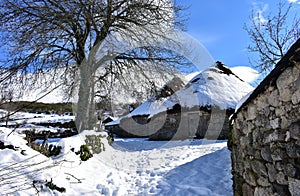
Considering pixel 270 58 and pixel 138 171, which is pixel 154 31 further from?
pixel 270 58

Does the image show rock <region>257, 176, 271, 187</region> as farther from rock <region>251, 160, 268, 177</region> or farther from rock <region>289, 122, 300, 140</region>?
rock <region>289, 122, 300, 140</region>

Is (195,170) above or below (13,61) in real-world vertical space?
below

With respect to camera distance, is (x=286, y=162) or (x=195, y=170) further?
(x=195, y=170)

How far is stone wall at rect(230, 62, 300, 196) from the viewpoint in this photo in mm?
1670

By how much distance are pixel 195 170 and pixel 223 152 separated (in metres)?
1.61

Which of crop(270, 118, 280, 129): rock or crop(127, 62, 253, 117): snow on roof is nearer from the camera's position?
crop(270, 118, 280, 129): rock

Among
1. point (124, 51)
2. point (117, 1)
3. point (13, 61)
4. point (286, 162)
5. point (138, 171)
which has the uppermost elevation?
point (117, 1)

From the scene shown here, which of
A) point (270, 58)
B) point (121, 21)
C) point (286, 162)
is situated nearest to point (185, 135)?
point (270, 58)

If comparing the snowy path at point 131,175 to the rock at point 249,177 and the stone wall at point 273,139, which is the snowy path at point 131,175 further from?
the stone wall at point 273,139

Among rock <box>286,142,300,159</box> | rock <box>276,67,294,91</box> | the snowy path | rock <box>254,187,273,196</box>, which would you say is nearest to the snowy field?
the snowy path

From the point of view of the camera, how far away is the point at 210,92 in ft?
40.6

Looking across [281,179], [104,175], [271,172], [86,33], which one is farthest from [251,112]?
[86,33]

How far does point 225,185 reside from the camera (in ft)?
12.6

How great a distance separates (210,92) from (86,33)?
Result: 24.4 feet
